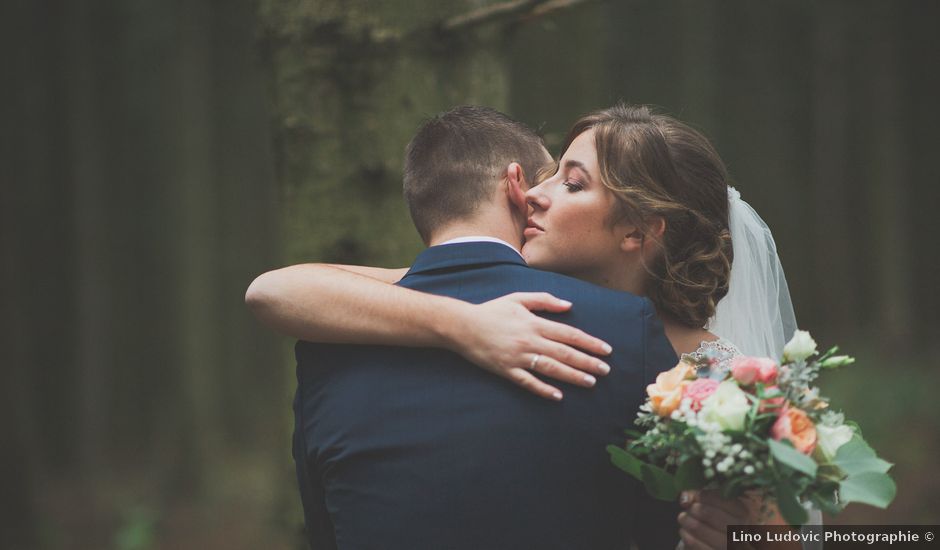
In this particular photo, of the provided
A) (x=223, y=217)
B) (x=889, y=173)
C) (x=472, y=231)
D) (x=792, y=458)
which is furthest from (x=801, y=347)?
(x=889, y=173)

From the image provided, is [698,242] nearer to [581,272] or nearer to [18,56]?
[581,272]

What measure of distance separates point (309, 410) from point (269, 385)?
611 inches

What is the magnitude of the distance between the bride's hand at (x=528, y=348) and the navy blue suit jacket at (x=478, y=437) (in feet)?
0.19

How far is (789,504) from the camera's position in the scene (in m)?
2.03

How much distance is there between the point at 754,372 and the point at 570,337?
46cm

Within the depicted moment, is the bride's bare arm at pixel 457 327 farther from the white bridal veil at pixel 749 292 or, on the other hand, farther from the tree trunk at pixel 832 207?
the tree trunk at pixel 832 207

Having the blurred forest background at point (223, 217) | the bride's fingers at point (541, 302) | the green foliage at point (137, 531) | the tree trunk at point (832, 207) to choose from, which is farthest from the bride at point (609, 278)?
the tree trunk at point (832, 207)

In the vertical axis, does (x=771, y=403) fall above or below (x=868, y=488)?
above

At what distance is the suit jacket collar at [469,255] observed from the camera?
8.03ft

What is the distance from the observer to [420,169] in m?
2.66

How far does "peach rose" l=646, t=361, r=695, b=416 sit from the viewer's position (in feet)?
7.00

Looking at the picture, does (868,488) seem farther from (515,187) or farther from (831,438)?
(515,187)

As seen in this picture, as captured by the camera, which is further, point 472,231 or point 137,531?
point 137,531

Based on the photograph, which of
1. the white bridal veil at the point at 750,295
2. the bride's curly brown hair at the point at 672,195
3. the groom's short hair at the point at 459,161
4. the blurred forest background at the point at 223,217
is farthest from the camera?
the blurred forest background at the point at 223,217
